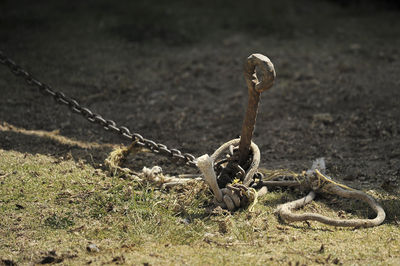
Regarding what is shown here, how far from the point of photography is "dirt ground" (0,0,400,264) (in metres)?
4.83

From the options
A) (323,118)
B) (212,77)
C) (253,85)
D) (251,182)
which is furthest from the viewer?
(212,77)

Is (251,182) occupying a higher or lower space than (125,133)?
lower

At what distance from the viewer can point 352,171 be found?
428 centimetres

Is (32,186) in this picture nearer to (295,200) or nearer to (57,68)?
(295,200)

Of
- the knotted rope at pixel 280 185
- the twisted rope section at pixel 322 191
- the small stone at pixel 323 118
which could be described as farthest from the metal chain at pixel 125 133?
the small stone at pixel 323 118

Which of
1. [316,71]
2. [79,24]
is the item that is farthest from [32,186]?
[79,24]

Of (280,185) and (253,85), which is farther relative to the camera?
(280,185)

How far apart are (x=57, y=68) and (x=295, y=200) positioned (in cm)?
411

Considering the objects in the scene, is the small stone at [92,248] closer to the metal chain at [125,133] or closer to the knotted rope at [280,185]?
the knotted rope at [280,185]

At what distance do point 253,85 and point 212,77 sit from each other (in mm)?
3077

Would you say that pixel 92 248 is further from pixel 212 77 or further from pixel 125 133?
pixel 212 77

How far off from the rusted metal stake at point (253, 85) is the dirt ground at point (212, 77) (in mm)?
845

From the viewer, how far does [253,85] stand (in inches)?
137

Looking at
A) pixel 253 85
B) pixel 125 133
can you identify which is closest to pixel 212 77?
pixel 125 133
